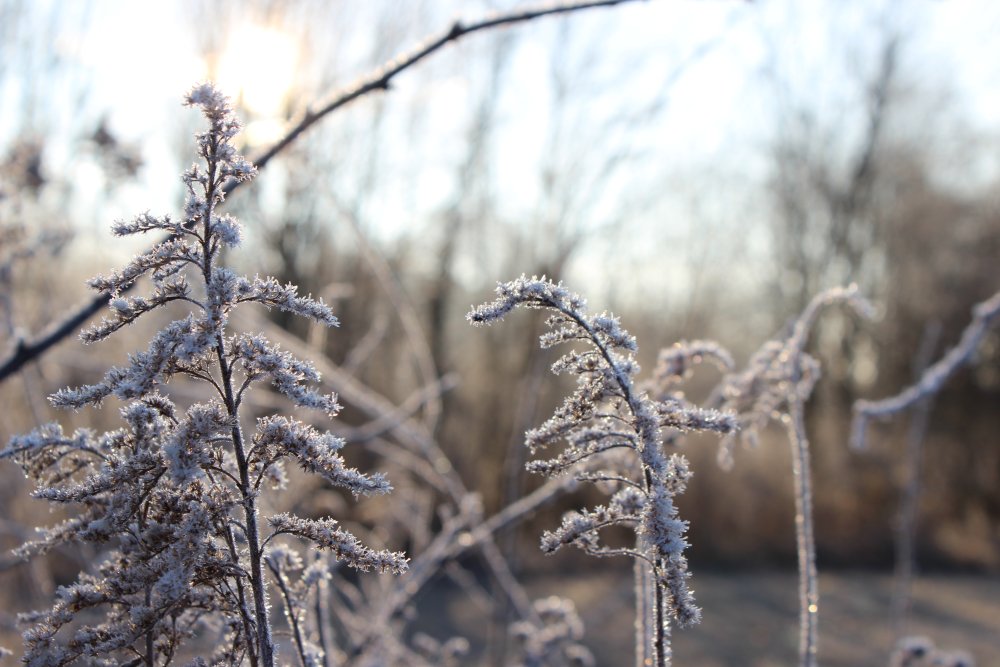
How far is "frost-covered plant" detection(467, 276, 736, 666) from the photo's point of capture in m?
0.83

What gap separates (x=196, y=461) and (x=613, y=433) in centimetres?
43

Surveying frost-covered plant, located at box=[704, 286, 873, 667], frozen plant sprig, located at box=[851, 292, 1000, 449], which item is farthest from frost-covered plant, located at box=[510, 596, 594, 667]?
frozen plant sprig, located at box=[851, 292, 1000, 449]

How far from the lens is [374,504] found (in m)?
7.21

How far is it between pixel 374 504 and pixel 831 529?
10928mm

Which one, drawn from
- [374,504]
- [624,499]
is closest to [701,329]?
[374,504]

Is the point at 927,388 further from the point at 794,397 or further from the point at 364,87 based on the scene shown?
the point at 364,87

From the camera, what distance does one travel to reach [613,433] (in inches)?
35.6

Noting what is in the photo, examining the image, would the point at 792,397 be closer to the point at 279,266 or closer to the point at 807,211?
the point at 279,266

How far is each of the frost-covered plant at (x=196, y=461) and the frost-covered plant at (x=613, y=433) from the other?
0.64 ft

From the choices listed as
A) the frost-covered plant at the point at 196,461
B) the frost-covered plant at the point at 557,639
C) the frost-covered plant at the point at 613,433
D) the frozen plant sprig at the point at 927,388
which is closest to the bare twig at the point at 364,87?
the frost-covered plant at the point at 196,461

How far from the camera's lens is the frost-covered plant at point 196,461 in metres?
0.78

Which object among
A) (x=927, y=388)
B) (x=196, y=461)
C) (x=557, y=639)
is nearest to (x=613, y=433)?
(x=196, y=461)

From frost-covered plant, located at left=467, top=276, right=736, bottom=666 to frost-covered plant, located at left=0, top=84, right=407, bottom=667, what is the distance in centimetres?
20

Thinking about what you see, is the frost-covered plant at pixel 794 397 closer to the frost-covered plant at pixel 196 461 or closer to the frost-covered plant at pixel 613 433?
the frost-covered plant at pixel 613 433
